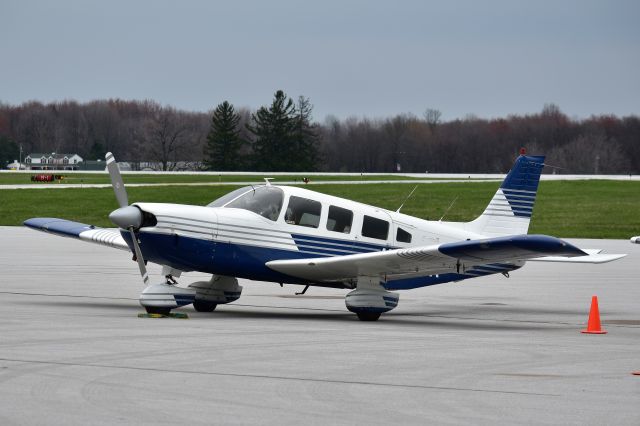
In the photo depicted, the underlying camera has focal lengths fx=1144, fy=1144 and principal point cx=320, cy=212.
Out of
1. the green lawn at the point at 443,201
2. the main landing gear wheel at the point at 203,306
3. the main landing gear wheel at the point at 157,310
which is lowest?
the green lawn at the point at 443,201

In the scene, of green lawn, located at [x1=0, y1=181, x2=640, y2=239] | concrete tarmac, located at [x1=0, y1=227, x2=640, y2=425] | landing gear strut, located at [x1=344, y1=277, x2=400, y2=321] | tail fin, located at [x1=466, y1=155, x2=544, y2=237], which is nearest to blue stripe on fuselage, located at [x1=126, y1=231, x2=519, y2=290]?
concrete tarmac, located at [x1=0, y1=227, x2=640, y2=425]

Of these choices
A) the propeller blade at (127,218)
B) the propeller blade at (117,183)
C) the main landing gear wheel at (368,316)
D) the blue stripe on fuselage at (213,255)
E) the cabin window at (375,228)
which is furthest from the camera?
the cabin window at (375,228)

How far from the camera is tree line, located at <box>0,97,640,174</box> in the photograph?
443ft

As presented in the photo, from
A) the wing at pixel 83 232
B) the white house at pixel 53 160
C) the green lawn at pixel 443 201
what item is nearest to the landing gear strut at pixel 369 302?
the wing at pixel 83 232

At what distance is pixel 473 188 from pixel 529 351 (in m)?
58.8

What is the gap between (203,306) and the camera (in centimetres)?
1770

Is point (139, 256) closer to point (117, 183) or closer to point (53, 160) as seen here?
point (117, 183)

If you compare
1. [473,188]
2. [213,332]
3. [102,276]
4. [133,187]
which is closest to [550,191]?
[473,188]

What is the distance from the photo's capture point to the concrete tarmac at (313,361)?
8984 mm

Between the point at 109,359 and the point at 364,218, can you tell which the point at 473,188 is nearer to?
the point at 364,218

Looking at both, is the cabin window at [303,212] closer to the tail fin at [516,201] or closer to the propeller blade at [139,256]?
the propeller blade at [139,256]

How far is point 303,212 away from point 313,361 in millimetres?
5948

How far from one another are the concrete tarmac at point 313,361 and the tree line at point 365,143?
108335 millimetres

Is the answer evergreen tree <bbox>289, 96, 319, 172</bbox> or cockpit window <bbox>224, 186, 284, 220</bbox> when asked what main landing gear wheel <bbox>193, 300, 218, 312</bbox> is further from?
evergreen tree <bbox>289, 96, 319, 172</bbox>
